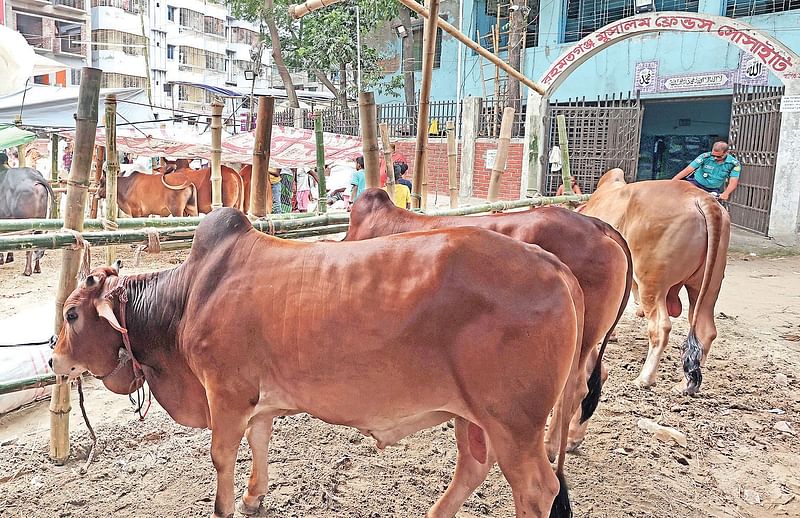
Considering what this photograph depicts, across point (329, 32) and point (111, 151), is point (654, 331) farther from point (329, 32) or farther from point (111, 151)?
point (329, 32)

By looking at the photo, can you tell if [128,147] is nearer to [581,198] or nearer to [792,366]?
[581,198]

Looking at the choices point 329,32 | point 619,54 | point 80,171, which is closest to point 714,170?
point 619,54

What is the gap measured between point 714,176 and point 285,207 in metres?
7.01

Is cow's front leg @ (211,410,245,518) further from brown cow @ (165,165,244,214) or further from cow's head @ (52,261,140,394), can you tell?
brown cow @ (165,165,244,214)

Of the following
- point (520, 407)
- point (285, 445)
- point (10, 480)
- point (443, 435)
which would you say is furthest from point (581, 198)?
point (10, 480)

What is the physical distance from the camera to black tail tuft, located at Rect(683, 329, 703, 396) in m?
4.56

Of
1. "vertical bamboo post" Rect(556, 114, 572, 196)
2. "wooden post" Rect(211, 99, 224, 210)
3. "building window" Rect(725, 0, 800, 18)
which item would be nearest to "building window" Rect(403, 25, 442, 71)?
"building window" Rect(725, 0, 800, 18)

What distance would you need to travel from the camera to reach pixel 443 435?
3973mm

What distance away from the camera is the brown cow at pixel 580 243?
136 inches

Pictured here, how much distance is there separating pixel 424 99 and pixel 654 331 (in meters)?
2.48

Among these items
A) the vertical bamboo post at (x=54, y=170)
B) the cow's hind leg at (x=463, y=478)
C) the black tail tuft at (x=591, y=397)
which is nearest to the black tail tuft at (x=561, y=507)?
the cow's hind leg at (x=463, y=478)

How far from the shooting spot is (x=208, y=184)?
9.91m

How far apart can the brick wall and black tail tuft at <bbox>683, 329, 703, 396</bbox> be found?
851 centimetres

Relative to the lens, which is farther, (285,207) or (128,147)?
(285,207)
